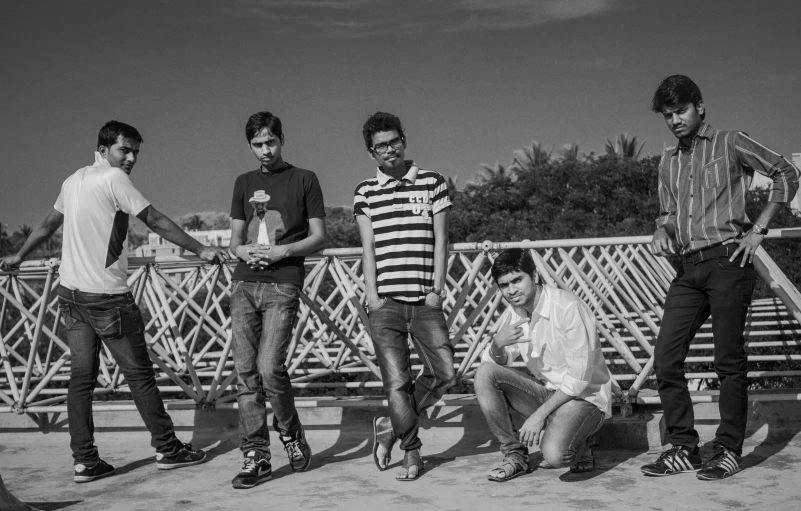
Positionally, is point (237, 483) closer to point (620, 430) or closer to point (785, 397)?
point (620, 430)

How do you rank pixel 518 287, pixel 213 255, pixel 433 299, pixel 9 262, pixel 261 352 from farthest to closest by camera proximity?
pixel 9 262
pixel 213 255
pixel 261 352
pixel 433 299
pixel 518 287

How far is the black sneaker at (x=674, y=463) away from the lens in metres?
4.14

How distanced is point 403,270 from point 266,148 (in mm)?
984

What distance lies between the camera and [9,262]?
5.50 meters

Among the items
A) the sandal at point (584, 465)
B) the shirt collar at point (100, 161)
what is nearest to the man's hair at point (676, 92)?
the sandal at point (584, 465)

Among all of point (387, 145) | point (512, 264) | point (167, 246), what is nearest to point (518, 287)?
point (512, 264)

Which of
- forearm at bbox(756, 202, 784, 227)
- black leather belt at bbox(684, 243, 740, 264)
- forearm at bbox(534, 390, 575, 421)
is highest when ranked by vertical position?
forearm at bbox(756, 202, 784, 227)

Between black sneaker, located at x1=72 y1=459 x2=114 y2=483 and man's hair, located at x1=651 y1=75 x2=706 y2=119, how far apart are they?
345 cm

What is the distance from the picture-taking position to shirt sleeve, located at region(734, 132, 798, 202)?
400 centimetres

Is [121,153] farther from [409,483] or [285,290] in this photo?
[409,483]

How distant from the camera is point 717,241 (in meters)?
4.05

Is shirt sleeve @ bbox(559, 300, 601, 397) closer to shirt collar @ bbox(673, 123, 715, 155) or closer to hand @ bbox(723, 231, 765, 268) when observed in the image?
hand @ bbox(723, 231, 765, 268)

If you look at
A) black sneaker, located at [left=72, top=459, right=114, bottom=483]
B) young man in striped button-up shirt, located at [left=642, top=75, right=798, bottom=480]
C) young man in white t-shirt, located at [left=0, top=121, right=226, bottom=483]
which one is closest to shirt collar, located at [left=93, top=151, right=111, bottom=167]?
young man in white t-shirt, located at [left=0, top=121, right=226, bottom=483]

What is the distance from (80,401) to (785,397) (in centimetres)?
377
